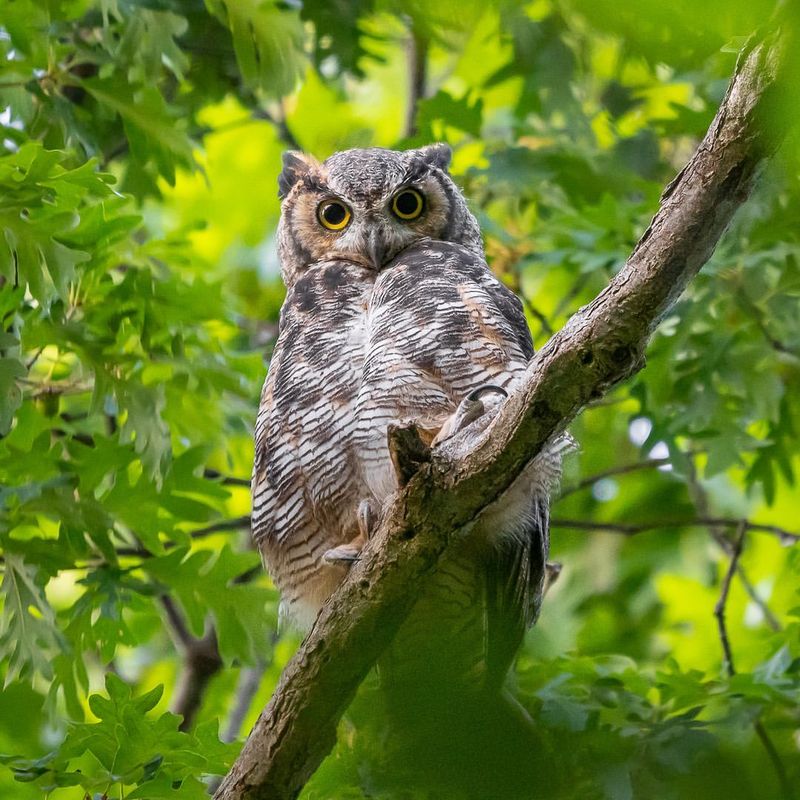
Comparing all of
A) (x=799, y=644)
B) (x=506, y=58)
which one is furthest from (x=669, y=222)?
(x=506, y=58)

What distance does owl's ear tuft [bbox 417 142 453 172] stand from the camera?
3.32 m

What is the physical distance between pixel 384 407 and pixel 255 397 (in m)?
1.30

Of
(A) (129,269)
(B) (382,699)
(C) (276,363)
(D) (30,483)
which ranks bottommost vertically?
(B) (382,699)

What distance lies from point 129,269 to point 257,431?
2.44 ft

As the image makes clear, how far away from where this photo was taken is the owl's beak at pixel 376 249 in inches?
119

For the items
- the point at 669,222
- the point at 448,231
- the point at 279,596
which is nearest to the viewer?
the point at 669,222

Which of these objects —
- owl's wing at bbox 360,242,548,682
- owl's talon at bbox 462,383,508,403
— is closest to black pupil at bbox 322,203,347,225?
owl's wing at bbox 360,242,548,682

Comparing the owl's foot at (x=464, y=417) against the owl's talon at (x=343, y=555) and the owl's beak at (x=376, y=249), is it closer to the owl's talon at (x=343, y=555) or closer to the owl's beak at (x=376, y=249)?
the owl's talon at (x=343, y=555)

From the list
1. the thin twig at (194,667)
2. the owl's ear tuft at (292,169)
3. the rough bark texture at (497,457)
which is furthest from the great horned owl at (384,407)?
the thin twig at (194,667)

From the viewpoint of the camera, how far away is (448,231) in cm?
323

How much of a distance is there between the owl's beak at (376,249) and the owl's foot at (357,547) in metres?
0.81

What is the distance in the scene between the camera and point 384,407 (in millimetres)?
2504

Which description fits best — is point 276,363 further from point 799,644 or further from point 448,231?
point 799,644

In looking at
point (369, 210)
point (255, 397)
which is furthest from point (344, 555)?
point (255, 397)
